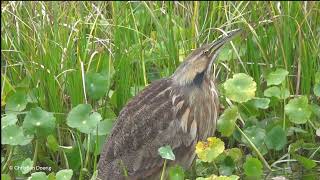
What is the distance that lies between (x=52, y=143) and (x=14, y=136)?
156mm

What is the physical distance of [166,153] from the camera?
3.49 meters

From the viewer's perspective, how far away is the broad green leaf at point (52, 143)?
13.0 feet

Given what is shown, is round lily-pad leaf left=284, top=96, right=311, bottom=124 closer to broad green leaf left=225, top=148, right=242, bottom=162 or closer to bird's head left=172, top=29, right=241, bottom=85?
broad green leaf left=225, top=148, right=242, bottom=162

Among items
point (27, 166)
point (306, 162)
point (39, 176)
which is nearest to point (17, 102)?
point (27, 166)

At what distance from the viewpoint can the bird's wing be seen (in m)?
3.68

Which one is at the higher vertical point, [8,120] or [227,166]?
[8,120]

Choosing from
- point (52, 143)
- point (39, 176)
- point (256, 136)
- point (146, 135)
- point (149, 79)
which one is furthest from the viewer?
point (149, 79)

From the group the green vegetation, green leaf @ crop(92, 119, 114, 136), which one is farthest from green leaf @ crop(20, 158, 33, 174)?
green leaf @ crop(92, 119, 114, 136)

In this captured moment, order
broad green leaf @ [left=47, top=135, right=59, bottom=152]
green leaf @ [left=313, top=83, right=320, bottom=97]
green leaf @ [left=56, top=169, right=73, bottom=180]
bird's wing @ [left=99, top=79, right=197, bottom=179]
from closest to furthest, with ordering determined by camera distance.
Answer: green leaf @ [left=56, top=169, right=73, bottom=180], bird's wing @ [left=99, top=79, right=197, bottom=179], broad green leaf @ [left=47, top=135, right=59, bottom=152], green leaf @ [left=313, top=83, right=320, bottom=97]

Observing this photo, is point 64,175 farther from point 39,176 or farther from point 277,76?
point 277,76

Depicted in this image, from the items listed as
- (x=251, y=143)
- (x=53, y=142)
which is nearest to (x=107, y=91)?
(x=53, y=142)

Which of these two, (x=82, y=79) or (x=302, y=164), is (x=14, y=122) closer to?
(x=82, y=79)

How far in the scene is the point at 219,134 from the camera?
14.1 feet

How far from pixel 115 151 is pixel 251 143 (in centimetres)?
61
